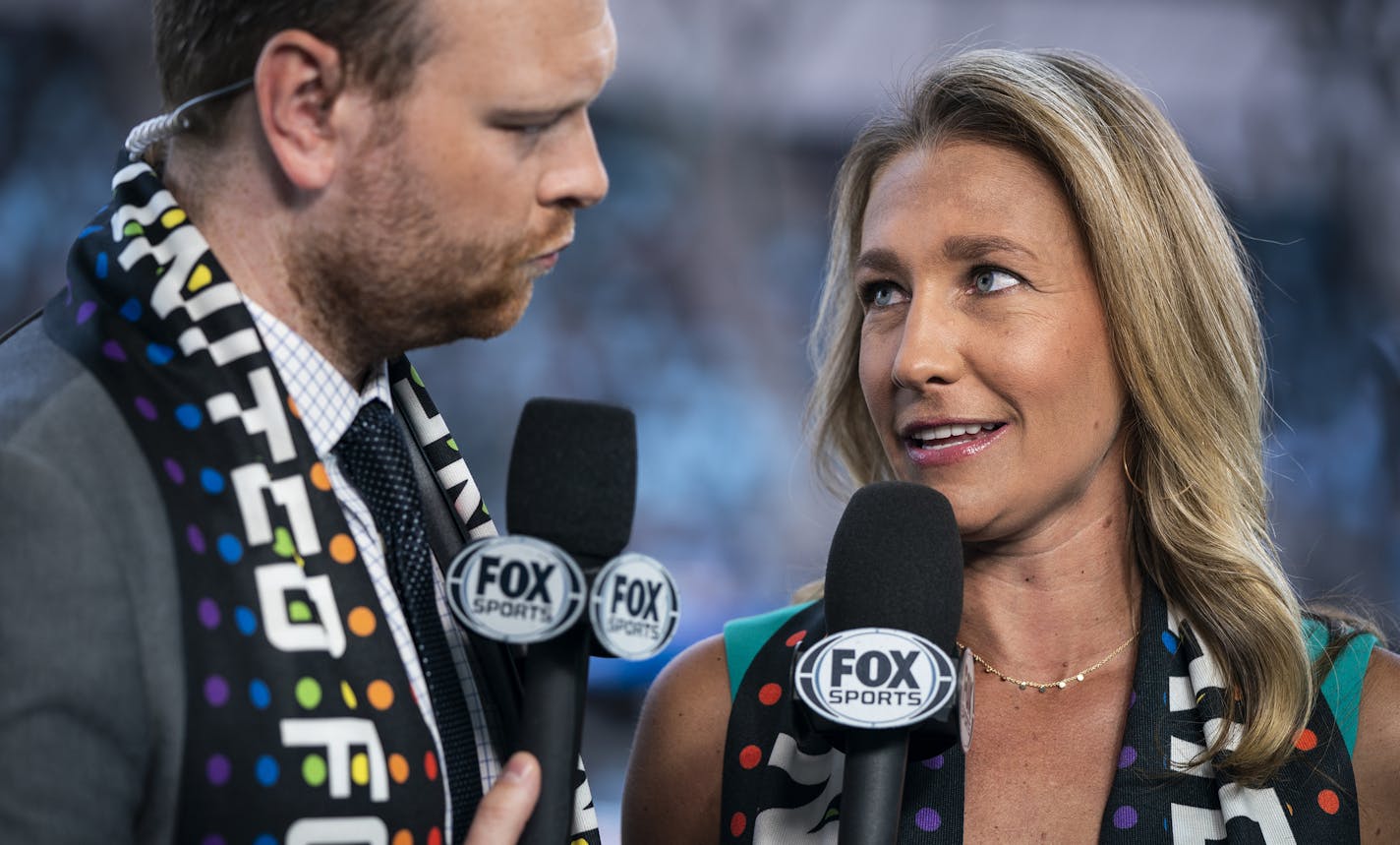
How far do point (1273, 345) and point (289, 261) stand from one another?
15.7 feet

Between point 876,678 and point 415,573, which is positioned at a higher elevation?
point 415,573

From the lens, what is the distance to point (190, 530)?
1172 mm

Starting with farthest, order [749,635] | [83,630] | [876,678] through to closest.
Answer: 1. [749,635]
2. [876,678]
3. [83,630]

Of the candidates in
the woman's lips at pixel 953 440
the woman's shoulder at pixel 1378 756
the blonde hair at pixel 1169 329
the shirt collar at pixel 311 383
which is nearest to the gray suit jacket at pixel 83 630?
the shirt collar at pixel 311 383

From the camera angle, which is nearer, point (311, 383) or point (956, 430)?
point (311, 383)

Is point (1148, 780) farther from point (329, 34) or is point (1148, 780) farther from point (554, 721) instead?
point (329, 34)

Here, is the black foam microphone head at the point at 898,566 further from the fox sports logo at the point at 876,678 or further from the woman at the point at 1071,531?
the woman at the point at 1071,531

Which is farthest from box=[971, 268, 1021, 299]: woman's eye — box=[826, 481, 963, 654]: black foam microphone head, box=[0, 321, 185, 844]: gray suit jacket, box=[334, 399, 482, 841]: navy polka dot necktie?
box=[0, 321, 185, 844]: gray suit jacket

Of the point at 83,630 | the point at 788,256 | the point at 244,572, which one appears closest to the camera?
the point at 83,630

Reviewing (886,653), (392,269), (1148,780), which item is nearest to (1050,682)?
(1148,780)

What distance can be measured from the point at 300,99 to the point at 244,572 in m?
0.44

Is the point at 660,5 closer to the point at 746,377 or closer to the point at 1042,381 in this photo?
the point at 746,377

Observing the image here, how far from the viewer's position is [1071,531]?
1911 millimetres

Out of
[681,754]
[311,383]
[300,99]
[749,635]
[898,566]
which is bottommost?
[681,754]
